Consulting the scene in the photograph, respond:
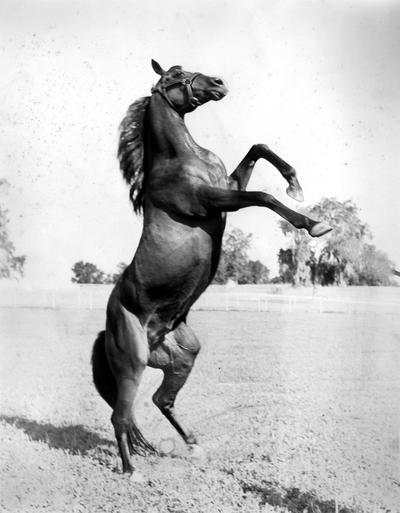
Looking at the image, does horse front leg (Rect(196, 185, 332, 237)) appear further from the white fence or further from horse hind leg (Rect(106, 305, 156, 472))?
the white fence

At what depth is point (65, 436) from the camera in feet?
14.9

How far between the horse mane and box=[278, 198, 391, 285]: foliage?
5.25 ft

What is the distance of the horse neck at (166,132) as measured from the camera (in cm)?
374

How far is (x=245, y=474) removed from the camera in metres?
3.83

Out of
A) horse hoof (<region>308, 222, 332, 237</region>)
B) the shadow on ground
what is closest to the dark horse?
horse hoof (<region>308, 222, 332, 237</region>)

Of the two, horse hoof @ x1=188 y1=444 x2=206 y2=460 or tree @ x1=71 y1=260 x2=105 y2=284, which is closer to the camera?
horse hoof @ x1=188 y1=444 x2=206 y2=460

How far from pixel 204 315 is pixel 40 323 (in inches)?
90.2

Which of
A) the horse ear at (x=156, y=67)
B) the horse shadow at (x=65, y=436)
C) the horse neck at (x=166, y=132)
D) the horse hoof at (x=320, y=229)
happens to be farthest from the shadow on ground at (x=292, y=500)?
the horse ear at (x=156, y=67)

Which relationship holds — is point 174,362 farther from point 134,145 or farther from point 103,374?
point 134,145

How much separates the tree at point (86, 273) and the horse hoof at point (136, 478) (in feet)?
6.41

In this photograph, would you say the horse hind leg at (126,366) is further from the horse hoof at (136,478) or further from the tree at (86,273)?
the tree at (86,273)

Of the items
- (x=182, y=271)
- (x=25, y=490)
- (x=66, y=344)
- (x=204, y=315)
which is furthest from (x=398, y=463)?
(x=204, y=315)

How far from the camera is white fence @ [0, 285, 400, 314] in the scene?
600 cm

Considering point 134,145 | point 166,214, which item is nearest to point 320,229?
point 166,214
